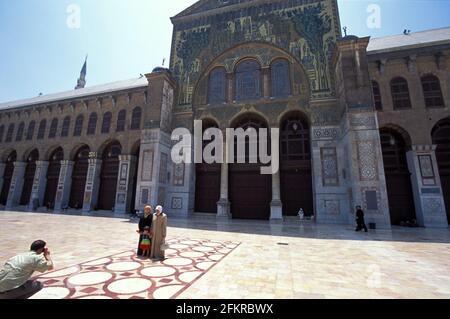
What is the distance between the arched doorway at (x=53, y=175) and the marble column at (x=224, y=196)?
16260 millimetres

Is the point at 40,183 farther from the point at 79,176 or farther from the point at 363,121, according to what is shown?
the point at 363,121

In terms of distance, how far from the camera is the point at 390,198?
13.3 m

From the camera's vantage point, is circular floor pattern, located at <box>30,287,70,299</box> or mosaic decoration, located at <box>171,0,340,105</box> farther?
mosaic decoration, located at <box>171,0,340,105</box>

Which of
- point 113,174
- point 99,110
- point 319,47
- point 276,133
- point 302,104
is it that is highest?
point 319,47

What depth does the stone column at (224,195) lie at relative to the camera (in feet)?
46.9

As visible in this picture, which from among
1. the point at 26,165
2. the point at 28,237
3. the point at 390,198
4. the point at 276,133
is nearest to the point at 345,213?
the point at 390,198

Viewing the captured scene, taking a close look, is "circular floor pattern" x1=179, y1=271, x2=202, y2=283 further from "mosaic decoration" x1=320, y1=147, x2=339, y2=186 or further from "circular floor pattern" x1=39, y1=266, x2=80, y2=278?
"mosaic decoration" x1=320, y1=147, x2=339, y2=186

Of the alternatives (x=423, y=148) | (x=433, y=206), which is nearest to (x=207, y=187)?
(x=433, y=206)

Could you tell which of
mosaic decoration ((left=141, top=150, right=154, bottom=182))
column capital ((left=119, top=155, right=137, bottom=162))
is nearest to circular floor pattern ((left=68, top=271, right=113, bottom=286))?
mosaic decoration ((left=141, top=150, right=154, bottom=182))

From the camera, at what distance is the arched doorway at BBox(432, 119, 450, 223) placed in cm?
1241

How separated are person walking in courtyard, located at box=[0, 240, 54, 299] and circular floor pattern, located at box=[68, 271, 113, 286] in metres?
0.45

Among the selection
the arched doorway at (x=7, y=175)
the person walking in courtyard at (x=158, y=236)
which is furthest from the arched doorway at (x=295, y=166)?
the arched doorway at (x=7, y=175)

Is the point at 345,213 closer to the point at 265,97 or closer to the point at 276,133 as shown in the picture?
the point at 276,133
